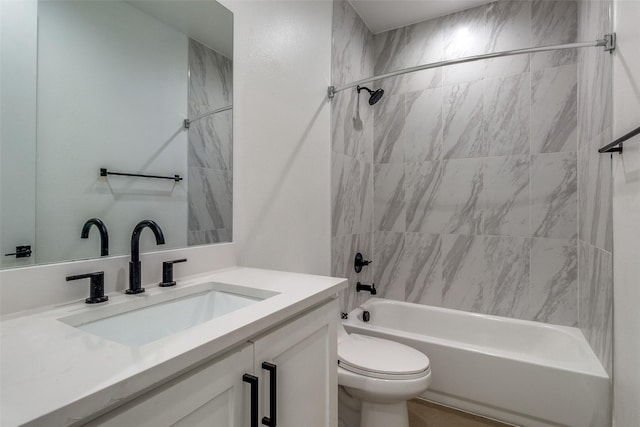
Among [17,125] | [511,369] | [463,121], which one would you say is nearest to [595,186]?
[463,121]

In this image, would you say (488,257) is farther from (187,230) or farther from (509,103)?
(187,230)

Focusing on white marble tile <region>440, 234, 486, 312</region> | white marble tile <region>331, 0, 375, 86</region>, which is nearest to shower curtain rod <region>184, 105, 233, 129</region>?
white marble tile <region>331, 0, 375, 86</region>

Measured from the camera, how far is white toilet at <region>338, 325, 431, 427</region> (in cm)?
143

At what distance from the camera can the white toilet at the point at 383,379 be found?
1.43m

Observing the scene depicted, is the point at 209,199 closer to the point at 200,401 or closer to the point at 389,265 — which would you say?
the point at 200,401

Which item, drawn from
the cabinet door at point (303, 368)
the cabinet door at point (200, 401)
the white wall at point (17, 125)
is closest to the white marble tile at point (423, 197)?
the cabinet door at point (303, 368)

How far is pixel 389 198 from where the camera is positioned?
105 inches

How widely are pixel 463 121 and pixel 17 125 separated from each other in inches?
98.2

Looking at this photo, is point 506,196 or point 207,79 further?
point 506,196

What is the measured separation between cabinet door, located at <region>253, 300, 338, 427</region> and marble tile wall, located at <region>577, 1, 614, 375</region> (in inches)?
51.9

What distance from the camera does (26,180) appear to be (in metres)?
0.78

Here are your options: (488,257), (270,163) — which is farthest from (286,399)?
(488,257)

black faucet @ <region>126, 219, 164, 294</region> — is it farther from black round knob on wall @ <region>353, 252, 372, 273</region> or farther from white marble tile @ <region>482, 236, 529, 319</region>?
white marble tile @ <region>482, 236, 529, 319</region>

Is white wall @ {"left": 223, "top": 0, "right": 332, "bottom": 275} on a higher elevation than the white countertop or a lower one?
higher
